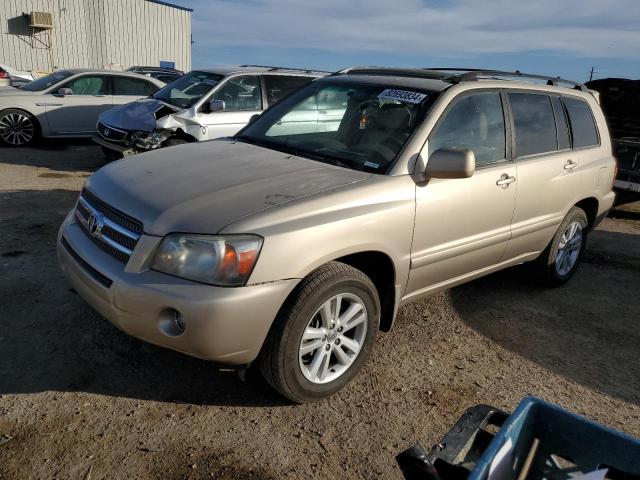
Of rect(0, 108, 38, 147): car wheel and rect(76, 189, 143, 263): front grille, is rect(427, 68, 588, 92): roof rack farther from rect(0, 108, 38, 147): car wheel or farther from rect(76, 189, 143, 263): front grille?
rect(0, 108, 38, 147): car wheel

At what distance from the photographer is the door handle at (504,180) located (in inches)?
148

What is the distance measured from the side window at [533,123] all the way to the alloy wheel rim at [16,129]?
9.18 m

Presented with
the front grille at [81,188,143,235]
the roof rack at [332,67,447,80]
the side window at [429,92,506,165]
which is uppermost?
the roof rack at [332,67,447,80]

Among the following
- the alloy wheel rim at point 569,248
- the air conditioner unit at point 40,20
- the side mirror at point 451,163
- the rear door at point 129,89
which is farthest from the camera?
the air conditioner unit at point 40,20

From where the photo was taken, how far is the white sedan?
32.6ft

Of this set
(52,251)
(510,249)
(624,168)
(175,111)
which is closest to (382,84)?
(510,249)

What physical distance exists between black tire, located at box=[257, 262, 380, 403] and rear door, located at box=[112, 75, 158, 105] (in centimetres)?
909

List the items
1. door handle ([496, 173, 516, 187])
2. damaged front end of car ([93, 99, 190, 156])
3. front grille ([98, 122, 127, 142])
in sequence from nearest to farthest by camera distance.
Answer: door handle ([496, 173, 516, 187]) → damaged front end of car ([93, 99, 190, 156]) → front grille ([98, 122, 127, 142])

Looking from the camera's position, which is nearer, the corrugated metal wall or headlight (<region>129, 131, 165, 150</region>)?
headlight (<region>129, 131, 165, 150</region>)

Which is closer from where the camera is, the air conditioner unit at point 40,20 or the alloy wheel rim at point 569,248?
the alloy wheel rim at point 569,248

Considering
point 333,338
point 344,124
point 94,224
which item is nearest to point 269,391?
point 333,338

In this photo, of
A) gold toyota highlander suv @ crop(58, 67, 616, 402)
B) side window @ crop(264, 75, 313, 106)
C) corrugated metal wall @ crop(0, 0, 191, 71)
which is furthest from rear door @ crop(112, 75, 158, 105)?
corrugated metal wall @ crop(0, 0, 191, 71)

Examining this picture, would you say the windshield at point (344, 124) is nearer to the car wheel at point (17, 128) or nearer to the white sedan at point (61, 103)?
the white sedan at point (61, 103)

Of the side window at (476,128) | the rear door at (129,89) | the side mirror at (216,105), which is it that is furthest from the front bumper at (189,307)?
the rear door at (129,89)
